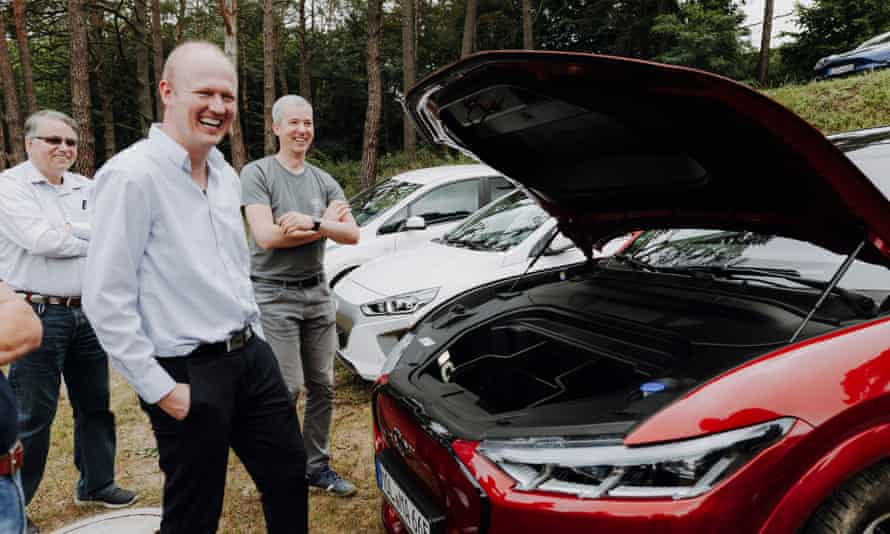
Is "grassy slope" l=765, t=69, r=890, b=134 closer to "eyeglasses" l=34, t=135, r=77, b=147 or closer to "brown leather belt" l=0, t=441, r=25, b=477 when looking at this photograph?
"eyeglasses" l=34, t=135, r=77, b=147

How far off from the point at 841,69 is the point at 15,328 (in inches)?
478

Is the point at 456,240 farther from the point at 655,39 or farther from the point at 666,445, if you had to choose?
the point at 655,39

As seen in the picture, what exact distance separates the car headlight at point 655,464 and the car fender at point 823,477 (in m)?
0.13

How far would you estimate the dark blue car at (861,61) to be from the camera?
369 inches

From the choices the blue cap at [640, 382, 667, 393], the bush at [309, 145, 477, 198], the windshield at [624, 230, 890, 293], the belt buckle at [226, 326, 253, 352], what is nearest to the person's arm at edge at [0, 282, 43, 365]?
the belt buckle at [226, 326, 253, 352]

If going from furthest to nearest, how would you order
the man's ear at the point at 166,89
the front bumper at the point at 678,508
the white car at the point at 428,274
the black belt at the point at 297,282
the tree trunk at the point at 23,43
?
the tree trunk at the point at 23,43 < the white car at the point at 428,274 < the black belt at the point at 297,282 < the man's ear at the point at 166,89 < the front bumper at the point at 678,508

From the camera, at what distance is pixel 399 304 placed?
3.82 meters

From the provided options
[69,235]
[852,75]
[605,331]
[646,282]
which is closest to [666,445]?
[605,331]

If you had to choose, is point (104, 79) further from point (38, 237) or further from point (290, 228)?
point (290, 228)

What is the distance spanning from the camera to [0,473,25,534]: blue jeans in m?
1.40

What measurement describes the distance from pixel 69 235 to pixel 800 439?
2823 mm

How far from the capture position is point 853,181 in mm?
1605

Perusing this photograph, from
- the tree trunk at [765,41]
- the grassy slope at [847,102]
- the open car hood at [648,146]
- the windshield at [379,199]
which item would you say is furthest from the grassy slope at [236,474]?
the tree trunk at [765,41]

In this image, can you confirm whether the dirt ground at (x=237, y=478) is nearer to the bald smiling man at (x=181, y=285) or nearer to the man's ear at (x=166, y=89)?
the bald smiling man at (x=181, y=285)
